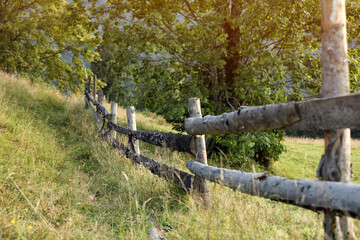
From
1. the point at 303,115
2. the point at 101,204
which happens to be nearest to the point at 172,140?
the point at 101,204

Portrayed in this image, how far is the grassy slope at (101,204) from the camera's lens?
9.21ft

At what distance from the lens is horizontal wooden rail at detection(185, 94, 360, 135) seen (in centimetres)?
185

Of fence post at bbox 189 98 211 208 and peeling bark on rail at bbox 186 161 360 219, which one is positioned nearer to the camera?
peeling bark on rail at bbox 186 161 360 219

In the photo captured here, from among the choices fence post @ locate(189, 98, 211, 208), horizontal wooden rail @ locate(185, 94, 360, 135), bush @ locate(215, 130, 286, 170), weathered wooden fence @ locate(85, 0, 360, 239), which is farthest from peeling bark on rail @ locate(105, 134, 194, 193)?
bush @ locate(215, 130, 286, 170)

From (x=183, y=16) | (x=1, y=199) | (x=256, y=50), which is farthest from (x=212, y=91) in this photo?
(x=1, y=199)

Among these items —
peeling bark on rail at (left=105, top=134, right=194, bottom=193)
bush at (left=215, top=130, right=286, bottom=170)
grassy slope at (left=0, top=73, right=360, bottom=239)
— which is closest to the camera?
Answer: grassy slope at (left=0, top=73, right=360, bottom=239)

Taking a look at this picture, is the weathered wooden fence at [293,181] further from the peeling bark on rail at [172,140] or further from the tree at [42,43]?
the tree at [42,43]

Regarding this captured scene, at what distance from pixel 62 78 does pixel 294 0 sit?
50.6 feet

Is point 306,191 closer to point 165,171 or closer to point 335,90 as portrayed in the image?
point 335,90

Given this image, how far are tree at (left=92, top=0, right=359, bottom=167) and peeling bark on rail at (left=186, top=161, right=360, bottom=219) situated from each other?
566cm

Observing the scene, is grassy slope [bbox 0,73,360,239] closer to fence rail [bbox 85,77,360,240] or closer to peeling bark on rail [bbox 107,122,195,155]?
fence rail [bbox 85,77,360,240]

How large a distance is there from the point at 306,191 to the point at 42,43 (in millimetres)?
18469

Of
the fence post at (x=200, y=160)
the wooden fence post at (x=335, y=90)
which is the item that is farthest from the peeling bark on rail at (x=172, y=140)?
the wooden fence post at (x=335, y=90)

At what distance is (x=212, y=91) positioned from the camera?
32.0ft
